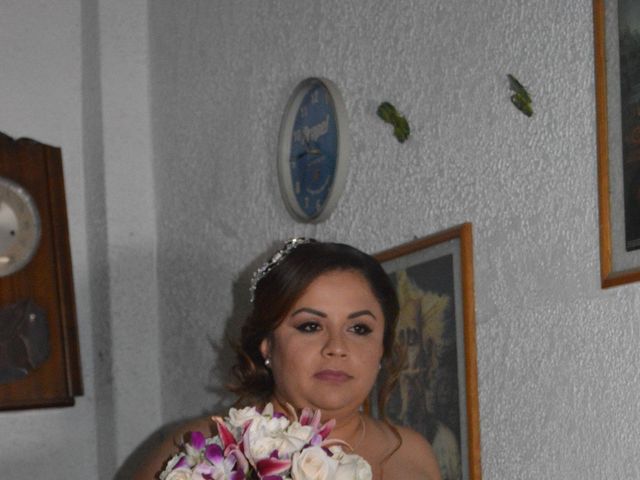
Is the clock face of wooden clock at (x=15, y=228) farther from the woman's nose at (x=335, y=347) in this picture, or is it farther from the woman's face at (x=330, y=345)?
the woman's nose at (x=335, y=347)

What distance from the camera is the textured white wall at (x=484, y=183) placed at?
1971mm

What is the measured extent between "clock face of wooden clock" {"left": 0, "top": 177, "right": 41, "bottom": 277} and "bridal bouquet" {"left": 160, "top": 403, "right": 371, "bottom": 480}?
7.48 ft

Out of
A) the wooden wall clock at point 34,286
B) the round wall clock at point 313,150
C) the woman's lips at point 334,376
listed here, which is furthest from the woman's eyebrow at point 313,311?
the wooden wall clock at point 34,286

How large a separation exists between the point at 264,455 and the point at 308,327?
471 mm

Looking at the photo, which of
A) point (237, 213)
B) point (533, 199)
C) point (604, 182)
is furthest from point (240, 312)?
point (604, 182)

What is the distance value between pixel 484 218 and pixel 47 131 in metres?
2.28

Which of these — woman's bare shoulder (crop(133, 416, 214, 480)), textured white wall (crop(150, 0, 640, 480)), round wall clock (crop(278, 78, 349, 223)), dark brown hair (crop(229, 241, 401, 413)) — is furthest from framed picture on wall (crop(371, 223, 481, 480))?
woman's bare shoulder (crop(133, 416, 214, 480))

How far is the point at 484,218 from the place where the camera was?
2.26m

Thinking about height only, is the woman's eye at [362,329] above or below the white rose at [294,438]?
above

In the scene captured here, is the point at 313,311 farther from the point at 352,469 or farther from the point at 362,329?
the point at 352,469

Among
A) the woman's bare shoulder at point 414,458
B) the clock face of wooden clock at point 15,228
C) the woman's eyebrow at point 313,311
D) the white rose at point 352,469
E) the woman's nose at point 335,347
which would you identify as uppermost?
the clock face of wooden clock at point 15,228

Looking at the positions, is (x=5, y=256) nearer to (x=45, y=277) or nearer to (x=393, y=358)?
(x=45, y=277)

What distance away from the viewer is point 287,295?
2.10 metres

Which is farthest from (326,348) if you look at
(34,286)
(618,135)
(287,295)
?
(34,286)
